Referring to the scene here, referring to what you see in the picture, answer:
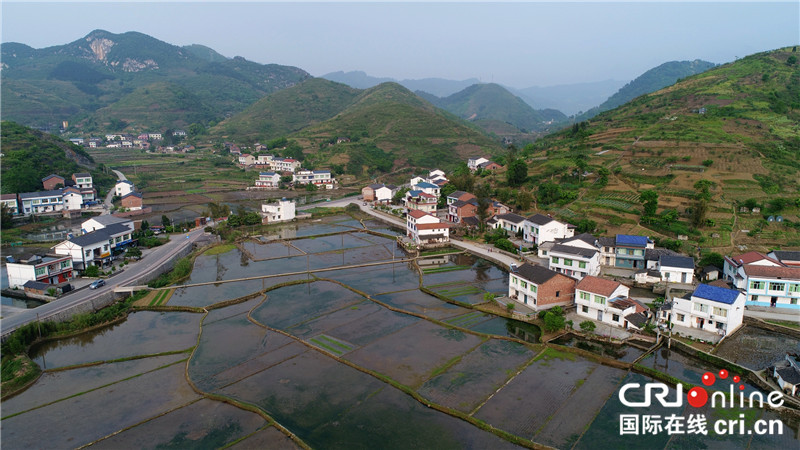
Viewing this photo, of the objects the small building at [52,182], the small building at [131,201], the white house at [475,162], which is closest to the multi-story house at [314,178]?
the white house at [475,162]

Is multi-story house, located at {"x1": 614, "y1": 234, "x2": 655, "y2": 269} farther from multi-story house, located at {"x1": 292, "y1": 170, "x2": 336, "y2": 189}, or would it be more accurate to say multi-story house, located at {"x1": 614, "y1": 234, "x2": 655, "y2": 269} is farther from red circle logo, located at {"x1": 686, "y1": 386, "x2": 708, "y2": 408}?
multi-story house, located at {"x1": 292, "y1": 170, "x2": 336, "y2": 189}

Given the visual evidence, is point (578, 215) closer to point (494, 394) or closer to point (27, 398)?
point (494, 394)

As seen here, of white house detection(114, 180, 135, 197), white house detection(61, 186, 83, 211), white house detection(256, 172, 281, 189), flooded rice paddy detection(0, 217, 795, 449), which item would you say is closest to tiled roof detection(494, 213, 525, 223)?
flooded rice paddy detection(0, 217, 795, 449)

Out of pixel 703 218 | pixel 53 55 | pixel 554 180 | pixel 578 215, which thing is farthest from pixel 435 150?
pixel 53 55

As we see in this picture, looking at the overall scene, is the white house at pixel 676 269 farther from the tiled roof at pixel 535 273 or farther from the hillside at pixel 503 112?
the hillside at pixel 503 112

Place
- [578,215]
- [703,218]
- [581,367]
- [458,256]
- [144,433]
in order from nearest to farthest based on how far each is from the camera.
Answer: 1. [144,433]
2. [581,367]
3. [703,218]
4. [458,256]
5. [578,215]
